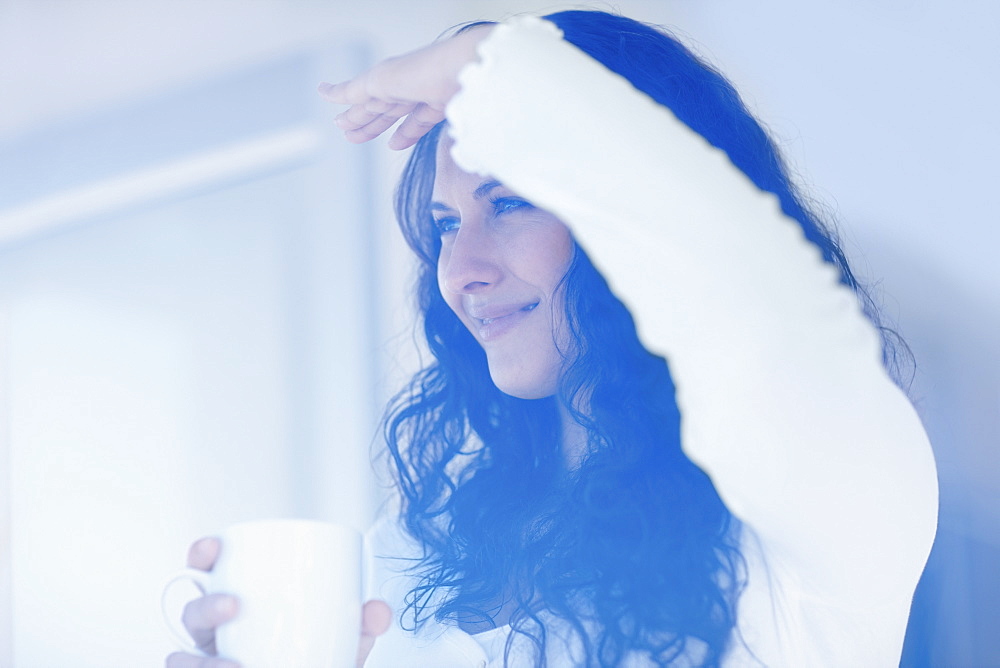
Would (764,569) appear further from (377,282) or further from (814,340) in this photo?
(377,282)

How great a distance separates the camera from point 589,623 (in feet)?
2.76

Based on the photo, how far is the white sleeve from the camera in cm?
44

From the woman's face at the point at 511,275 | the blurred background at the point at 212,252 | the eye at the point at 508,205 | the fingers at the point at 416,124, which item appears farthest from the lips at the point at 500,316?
the blurred background at the point at 212,252

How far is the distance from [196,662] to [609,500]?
1.48 ft

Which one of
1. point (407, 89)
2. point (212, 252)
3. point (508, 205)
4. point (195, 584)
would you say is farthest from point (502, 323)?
point (212, 252)

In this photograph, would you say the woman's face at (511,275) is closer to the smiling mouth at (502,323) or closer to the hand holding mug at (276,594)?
the smiling mouth at (502,323)

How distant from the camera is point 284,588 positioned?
21.4 inches

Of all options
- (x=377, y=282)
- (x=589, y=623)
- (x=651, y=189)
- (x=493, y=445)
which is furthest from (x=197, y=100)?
(x=651, y=189)

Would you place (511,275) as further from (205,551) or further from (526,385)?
(205,551)

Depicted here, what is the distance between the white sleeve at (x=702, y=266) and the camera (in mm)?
435

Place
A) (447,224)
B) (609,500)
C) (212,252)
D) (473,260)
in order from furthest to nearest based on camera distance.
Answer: (212,252)
(447,224)
(473,260)
(609,500)

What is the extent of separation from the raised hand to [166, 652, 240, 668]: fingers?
42 cm

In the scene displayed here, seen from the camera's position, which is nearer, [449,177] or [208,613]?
[208,613]

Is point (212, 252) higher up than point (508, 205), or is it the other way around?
point (508, 205)
